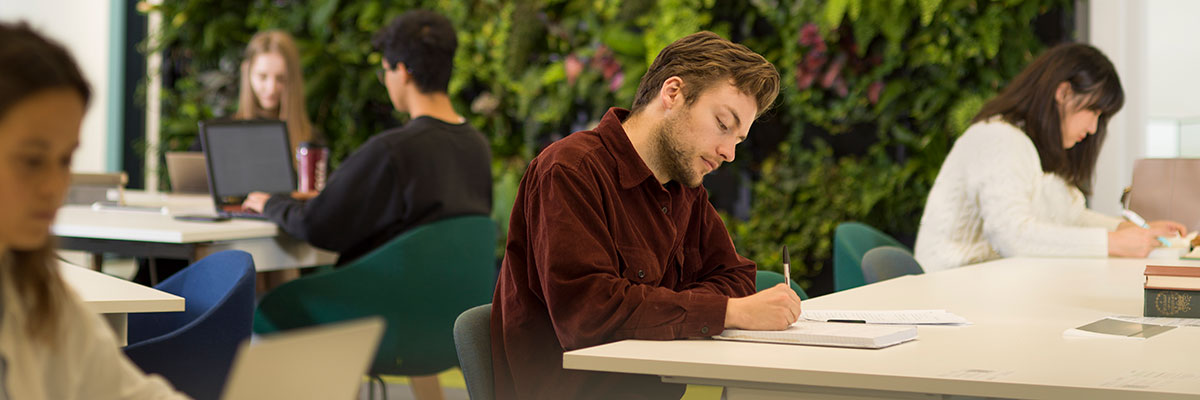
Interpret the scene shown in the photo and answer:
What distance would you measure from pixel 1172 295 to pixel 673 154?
0.96 m

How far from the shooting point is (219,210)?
362 centimetres

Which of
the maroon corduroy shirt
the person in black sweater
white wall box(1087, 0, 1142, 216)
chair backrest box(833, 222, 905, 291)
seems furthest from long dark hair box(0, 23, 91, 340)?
white wall box(1087, 0, 1142, 216)

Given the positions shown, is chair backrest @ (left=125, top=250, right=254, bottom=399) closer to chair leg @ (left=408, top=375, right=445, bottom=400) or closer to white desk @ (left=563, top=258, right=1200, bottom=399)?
white desk @ (left=563, top=258, right=1200, bottom=399)

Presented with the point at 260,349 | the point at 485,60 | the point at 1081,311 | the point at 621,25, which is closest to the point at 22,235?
the point at 260,349

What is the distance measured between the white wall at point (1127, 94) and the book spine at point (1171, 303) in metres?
2.73

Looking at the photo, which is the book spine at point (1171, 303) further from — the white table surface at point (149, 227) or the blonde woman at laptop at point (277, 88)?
the blonde woman at laptop at point (277, 88)

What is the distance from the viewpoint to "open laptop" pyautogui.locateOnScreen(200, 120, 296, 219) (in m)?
3.63

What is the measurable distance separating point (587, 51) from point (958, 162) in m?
2.38

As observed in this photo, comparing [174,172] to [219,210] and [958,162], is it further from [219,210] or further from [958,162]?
[958,162]

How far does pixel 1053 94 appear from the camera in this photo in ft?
11.3

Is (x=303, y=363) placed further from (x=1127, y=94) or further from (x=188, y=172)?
(x=1127, y=94)

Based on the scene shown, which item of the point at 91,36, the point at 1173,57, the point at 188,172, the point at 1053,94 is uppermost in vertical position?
the point at 91,36

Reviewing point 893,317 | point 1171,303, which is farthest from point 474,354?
point 1171,303

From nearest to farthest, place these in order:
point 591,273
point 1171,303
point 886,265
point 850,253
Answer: point 591,273, point 1171,303, point 886,265, point 850,253
